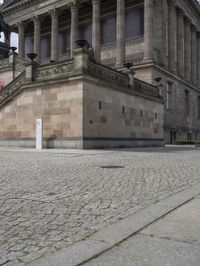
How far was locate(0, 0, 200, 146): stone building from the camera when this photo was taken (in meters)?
29.7

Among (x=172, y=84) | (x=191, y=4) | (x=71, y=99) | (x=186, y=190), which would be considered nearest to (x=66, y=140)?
(x=71, y=99)

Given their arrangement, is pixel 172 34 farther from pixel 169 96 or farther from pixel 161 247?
pixel 161 247

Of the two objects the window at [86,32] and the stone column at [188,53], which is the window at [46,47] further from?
the stone column at [188,53]

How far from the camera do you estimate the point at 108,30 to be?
5844cm

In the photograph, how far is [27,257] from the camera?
4242mm

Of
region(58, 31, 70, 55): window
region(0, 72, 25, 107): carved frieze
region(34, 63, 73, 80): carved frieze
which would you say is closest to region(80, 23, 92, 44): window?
region(58, 31, 70, 55): window

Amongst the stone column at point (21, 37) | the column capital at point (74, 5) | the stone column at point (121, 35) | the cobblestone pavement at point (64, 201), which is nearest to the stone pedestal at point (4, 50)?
the stone column at point (121, 35)

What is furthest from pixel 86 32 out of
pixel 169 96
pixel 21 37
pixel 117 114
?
pixel 117 114

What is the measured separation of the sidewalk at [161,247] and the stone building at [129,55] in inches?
841

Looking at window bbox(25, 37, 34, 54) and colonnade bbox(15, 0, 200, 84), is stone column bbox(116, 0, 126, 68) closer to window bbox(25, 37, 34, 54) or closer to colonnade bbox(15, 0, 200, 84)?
colonnade bbox(15, 0, 200, 84)

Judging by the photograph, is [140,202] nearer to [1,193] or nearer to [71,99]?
[1,193]

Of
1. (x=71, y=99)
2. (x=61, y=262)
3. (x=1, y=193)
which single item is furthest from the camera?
(x=71, y=99)

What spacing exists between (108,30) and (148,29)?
11265mm

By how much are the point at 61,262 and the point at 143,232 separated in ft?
5.38
